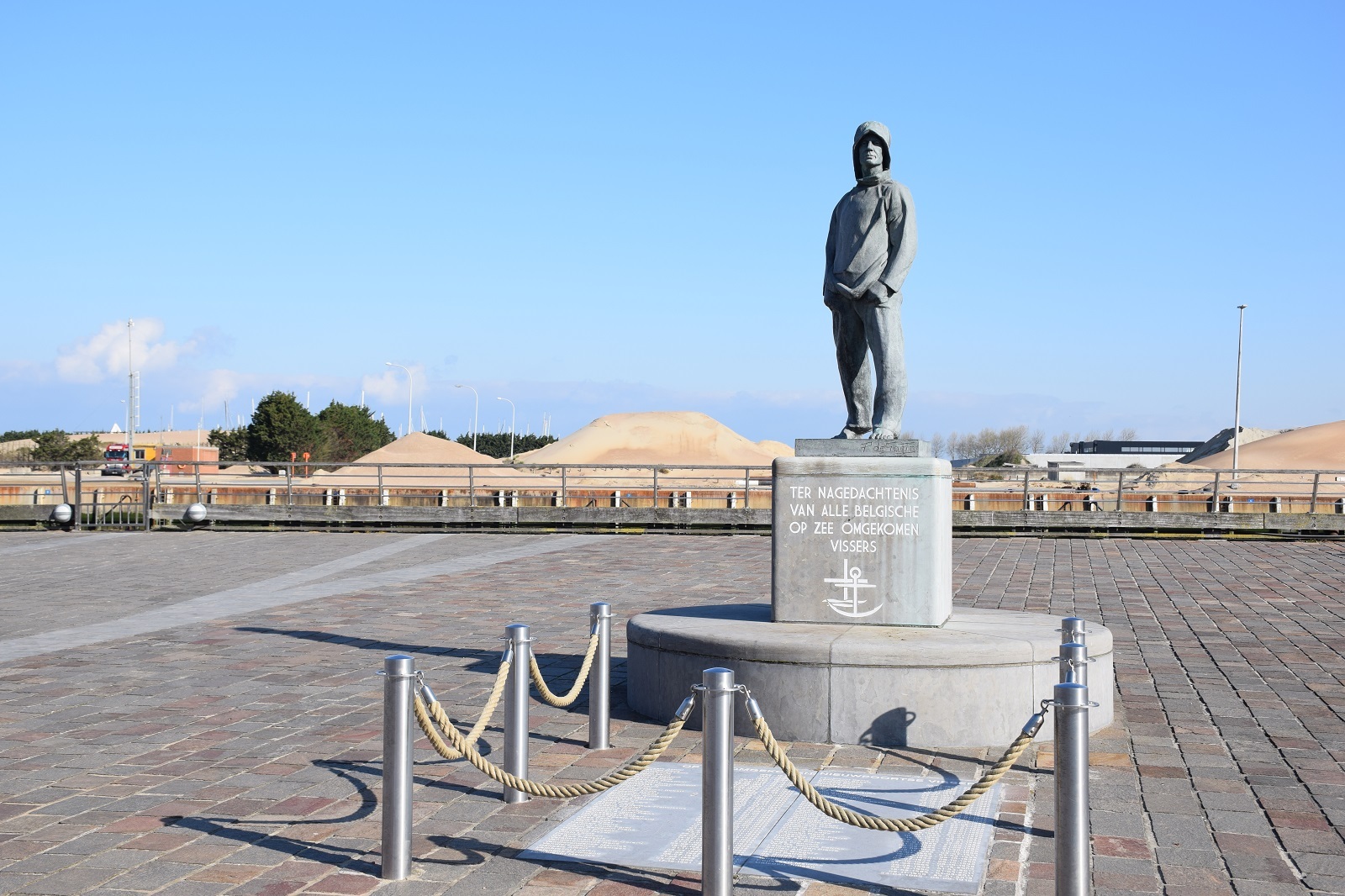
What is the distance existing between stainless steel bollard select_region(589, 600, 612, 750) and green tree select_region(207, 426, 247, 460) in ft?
254

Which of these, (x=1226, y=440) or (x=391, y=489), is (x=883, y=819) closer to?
(x=391, y=489)

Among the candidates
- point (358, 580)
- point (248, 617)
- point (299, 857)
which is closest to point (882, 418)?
point (299, 857)

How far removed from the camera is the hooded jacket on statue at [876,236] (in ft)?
27.8

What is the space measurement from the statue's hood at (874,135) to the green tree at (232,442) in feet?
251

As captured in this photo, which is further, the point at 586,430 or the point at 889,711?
the point at 586,430

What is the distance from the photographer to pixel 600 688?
6.78 m

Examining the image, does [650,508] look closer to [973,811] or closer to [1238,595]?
[1238,595]

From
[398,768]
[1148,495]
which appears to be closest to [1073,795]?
[398,768]

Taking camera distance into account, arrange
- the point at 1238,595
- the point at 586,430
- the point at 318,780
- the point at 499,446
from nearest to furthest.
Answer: the point at 318,780 → the point at 1238,595 → the point at 586,430 → the point at 499,446

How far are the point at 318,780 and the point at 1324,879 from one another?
175 inches

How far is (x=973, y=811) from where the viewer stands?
555cm

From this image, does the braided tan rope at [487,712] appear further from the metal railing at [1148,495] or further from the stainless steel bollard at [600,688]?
the metal railing at [1148,495]

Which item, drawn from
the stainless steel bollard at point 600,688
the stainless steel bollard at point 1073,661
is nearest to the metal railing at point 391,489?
the stainless steel bollard at point 600,688

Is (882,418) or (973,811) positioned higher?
(882,418)
